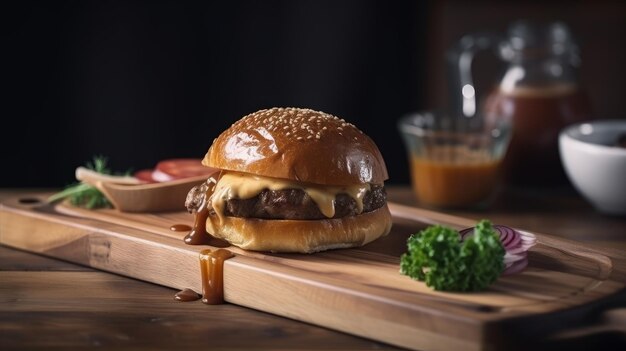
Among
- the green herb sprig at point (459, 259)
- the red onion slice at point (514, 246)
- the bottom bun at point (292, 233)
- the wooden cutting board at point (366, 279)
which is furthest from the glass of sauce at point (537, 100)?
the green herb sprig at point (459, 259)

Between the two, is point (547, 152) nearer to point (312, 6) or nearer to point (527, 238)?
point (527, 238)

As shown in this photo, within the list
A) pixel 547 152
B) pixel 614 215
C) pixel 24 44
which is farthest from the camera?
pixel 24 44

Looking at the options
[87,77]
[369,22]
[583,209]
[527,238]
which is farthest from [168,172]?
[369,22]

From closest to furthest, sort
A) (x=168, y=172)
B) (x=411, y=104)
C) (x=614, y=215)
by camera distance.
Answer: (x=168, y=172)
(x=614, y=215)
(x=411, y=104)

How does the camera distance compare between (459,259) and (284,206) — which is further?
(284,206)

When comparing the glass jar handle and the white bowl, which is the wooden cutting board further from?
the glass jar handle

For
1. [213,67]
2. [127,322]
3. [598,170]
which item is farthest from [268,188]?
[213,67]

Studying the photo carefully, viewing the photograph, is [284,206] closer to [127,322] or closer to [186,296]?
[186,296]
